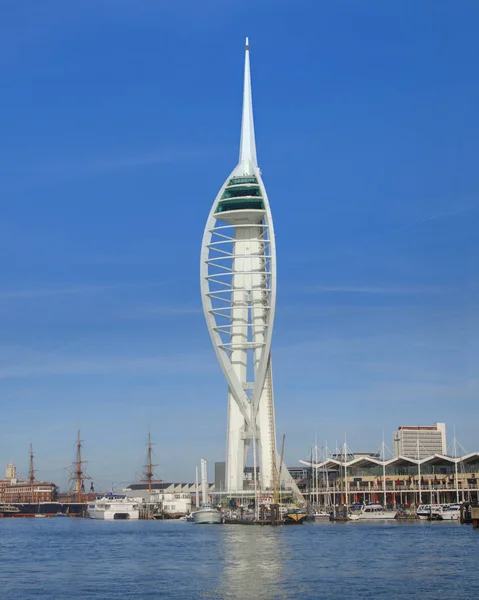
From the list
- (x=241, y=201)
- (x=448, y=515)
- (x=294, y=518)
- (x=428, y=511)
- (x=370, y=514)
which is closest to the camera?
(x=294, y=518)

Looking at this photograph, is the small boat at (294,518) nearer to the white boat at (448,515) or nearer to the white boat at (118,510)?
the white boat at (448,515)

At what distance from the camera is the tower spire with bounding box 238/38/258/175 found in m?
131

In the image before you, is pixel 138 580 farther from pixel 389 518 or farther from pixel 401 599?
pixel 389 518

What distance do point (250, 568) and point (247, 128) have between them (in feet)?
298

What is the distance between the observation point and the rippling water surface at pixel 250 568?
39688 mm

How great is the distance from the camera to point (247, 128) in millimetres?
132250

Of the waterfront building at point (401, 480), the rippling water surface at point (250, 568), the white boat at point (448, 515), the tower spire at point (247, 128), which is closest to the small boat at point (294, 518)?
the white boat at point (448, 515)

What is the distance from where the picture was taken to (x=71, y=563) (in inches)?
2132

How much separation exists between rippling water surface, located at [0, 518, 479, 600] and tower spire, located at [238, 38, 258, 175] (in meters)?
67.1

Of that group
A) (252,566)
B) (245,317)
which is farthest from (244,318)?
(252,566)

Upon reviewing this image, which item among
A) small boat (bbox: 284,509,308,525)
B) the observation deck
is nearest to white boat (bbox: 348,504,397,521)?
small boat (bbox: 284,509,308,525)

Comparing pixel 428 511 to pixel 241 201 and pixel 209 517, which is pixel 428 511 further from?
pixel 241 201

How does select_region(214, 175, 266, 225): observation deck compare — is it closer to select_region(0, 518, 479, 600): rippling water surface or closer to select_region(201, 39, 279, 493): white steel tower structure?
select_region(201, 39, 279, 493): white steel tower structure

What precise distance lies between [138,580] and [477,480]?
342ft
